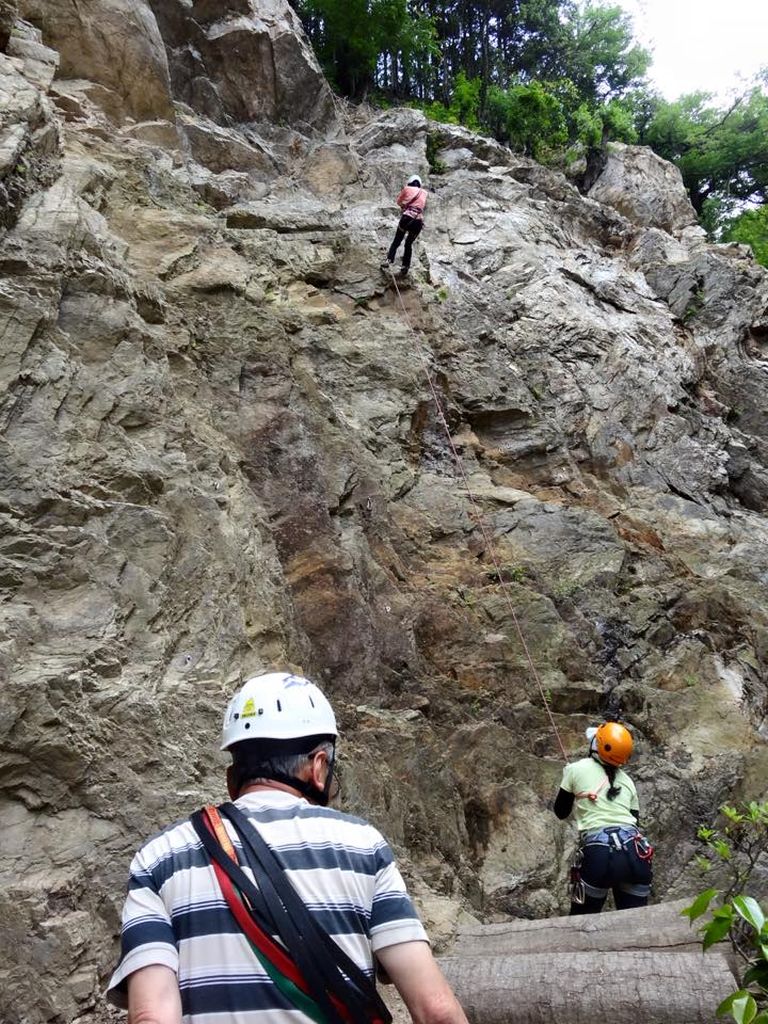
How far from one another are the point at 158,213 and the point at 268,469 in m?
4.25

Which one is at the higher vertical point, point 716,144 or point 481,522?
point 716,144

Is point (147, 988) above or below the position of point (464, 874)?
above

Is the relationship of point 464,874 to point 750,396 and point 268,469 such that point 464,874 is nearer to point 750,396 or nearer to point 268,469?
point 268,469

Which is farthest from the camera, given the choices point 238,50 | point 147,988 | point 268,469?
point 238,50

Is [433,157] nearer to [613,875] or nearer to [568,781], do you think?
[568,781]

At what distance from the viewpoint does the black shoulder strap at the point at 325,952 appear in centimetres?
165

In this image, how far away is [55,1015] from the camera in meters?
3.71

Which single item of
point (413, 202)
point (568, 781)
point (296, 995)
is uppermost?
point (413, 202)

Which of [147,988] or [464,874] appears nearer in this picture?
[147,988]

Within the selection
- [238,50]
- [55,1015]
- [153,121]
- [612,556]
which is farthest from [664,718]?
[238,50]

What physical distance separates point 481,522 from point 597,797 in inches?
172

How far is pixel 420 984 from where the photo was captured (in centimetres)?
176

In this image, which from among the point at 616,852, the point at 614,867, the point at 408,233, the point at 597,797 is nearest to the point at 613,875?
the point at 614,867

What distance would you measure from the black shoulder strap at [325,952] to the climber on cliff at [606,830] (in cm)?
472
